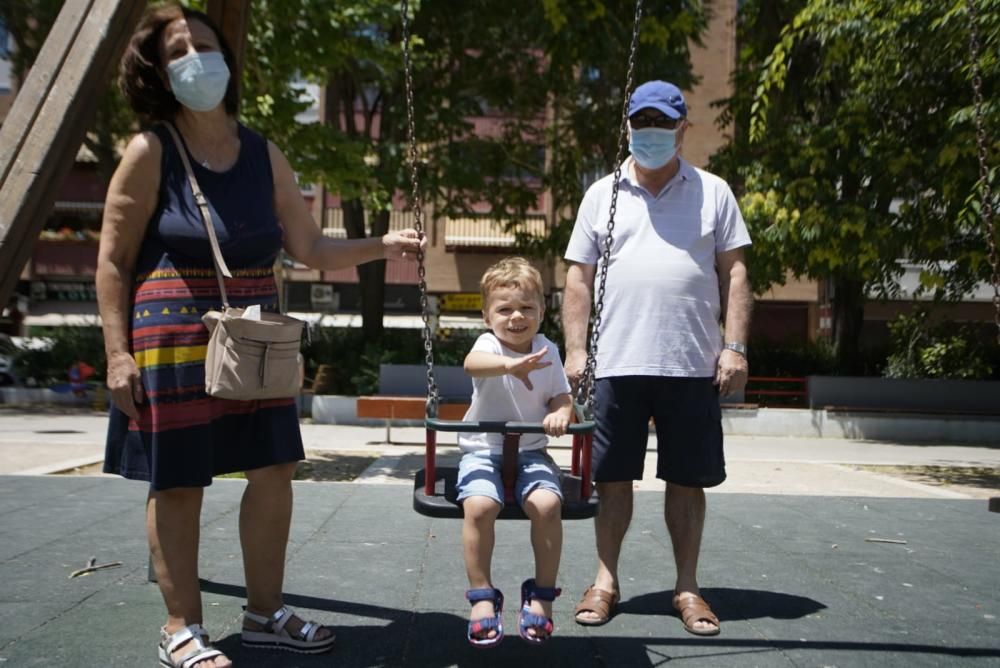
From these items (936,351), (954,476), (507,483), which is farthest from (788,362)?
(507,483)

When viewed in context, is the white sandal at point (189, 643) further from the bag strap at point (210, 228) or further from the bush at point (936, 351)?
the bush at point (936, 351)

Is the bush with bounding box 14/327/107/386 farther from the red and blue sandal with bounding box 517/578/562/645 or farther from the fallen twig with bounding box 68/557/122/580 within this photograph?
the red and blue sandal with bounding box 517/578/562/645

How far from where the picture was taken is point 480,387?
3.32 metres

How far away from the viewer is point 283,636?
3.22m

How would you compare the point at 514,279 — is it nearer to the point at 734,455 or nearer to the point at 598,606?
the point at 598,606

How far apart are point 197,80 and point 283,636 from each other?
1786mm

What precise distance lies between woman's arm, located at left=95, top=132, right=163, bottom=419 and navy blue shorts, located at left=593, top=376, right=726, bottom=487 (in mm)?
1677

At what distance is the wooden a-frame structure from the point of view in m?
2.75

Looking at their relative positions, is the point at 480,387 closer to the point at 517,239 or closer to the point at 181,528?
the point at 181,528

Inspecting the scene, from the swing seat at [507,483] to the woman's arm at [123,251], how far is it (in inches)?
35.6

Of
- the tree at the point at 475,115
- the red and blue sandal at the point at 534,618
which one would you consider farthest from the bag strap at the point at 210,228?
the tree at the point at 475,115

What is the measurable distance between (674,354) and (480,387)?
77cm

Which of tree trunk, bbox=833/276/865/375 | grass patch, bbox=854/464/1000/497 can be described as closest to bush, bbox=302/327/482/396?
tree trunk, bbox=833/276/865/375

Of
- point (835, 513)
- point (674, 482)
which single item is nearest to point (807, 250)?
point (835, 513)
